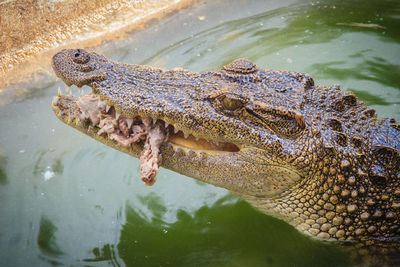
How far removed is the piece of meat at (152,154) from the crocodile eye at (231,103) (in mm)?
504

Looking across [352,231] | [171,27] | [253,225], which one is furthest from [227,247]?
[171,27]

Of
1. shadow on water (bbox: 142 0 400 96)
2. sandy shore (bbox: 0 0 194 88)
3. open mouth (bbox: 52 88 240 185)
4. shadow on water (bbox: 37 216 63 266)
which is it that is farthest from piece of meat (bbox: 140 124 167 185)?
sandy shore (bbox: 0 0 194 88)

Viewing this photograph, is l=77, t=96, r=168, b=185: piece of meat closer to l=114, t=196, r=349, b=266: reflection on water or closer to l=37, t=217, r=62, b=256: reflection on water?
l=114, t=196, r=349, b=266: reflection on water

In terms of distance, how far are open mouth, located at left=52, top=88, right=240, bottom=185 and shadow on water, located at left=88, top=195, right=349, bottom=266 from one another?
1.06 m

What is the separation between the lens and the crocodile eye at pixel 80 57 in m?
2.52

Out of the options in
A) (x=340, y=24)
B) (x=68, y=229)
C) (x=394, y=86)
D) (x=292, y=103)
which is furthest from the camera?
(x=340, y=24)

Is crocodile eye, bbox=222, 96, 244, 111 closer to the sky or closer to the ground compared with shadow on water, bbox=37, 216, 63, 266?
closer to the sky

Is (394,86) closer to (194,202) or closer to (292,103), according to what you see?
(292,103)

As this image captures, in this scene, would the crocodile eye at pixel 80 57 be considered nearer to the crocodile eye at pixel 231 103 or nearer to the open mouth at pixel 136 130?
the open mouth at pixel 136 130

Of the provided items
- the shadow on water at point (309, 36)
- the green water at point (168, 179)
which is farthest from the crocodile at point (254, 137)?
the shadow on water at point (309, 36)

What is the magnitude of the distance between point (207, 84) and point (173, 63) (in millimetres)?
3048

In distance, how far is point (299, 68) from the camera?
5.11 meters

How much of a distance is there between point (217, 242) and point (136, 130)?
4.65 ft

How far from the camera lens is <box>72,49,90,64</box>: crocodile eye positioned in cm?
252
